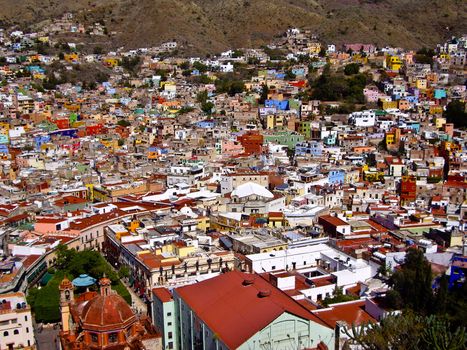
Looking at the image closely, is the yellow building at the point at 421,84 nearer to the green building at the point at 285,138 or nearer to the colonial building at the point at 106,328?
the green building at the point at 285,138

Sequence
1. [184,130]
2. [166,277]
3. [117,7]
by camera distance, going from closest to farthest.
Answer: [166,277]
[184,130]
[117,7]

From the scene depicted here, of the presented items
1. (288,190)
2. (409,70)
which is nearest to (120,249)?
(288,190)

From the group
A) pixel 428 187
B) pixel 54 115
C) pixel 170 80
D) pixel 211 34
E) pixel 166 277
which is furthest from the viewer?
pixel 211 34

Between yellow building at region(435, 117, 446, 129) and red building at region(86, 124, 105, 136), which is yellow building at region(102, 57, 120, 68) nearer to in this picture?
red building at region(86, 124, 105, 136)

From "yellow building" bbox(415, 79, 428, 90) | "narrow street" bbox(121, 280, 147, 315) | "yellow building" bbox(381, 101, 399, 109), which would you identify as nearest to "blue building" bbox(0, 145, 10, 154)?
"narrow street" bbox(121, 280, 147, 315)

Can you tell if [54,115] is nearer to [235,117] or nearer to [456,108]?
[235,117]

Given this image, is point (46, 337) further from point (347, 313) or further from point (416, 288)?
→ point (416, 288)

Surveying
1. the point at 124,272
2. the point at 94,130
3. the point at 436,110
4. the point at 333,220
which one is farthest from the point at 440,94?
the point at 124,272
